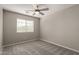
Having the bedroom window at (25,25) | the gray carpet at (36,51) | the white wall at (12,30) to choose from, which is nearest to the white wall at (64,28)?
the gray carpet at (36,51)

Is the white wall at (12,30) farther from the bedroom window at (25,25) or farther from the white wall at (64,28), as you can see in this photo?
the white wall at (64,28)

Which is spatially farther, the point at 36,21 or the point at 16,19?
the point at 36,21

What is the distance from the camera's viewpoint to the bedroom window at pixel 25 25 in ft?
14.7

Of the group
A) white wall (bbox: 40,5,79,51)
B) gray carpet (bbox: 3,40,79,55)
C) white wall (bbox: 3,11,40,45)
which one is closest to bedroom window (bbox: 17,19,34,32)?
white wall (bbox: 3,11,40,45)

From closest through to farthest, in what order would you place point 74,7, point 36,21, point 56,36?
point 74,7, point 56,36, point 36,21

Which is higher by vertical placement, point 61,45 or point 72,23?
point 72,23

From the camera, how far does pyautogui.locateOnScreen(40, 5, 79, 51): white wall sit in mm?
2857

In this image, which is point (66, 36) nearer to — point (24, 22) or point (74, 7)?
point (74, 7)

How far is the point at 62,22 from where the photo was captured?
357 centimetres

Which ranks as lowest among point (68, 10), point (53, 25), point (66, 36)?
point (66, 36)

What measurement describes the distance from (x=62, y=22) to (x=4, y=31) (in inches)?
151

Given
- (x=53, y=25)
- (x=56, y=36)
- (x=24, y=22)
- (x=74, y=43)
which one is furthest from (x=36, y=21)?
(x=74, y=43)

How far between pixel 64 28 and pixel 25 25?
3.24 meters

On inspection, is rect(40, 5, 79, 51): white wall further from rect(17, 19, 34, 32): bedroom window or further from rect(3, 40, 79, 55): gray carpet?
rect(17, 19, 34, 32): bedroom window
